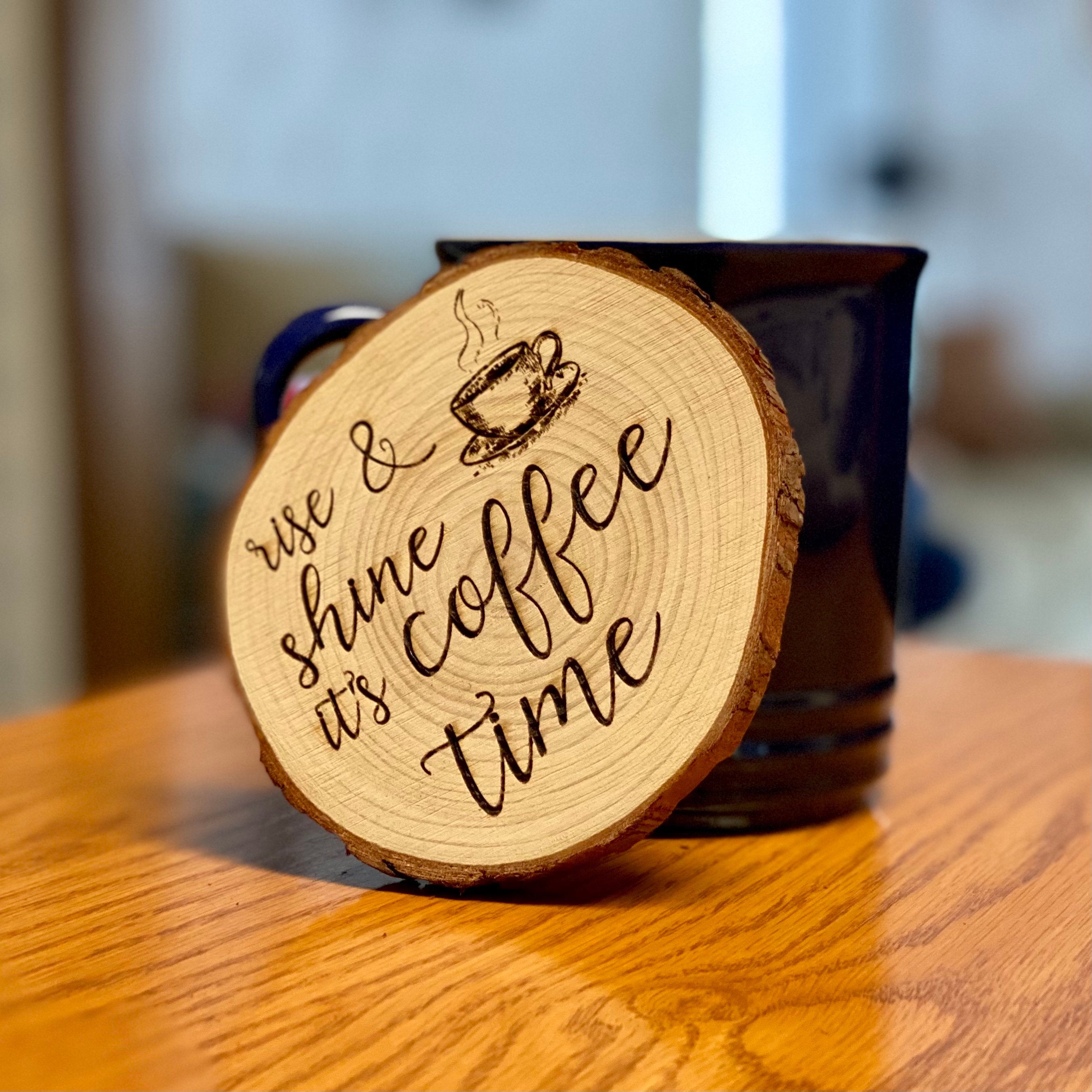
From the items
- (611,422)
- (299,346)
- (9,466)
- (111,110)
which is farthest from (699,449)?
(111,110)

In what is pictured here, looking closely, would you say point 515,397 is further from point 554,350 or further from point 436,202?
point 436,202

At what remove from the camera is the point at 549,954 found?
42 cm

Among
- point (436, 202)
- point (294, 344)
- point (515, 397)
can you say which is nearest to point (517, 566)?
point (515, 397)

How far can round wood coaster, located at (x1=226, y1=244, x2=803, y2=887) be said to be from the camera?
0.43 meters

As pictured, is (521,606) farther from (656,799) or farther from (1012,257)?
(1012,257)

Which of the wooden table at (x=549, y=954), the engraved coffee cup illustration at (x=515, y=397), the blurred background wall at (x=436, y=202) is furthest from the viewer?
the blurred background wall at (x=436, y=202)

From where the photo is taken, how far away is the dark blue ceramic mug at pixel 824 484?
1.67ft

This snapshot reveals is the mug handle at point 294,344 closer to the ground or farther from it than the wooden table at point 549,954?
farther from it

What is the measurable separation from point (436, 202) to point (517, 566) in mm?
2084

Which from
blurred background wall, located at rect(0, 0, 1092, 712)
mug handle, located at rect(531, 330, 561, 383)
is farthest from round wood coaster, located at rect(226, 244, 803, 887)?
blurred background wall, located at rect(0, 0, 1092, 712)

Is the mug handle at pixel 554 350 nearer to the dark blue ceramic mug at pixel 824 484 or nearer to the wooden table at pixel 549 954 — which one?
the dark blue ceramic mug at pixel 824 484

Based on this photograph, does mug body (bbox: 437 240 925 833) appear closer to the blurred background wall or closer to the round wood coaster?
the round wood coaster

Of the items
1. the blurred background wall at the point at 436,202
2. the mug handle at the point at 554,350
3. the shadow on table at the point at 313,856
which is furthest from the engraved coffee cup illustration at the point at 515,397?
the blurred background wall at the point at 436,202

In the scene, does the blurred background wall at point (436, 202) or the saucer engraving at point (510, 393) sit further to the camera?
the blurred background wall at point (436, 202)
